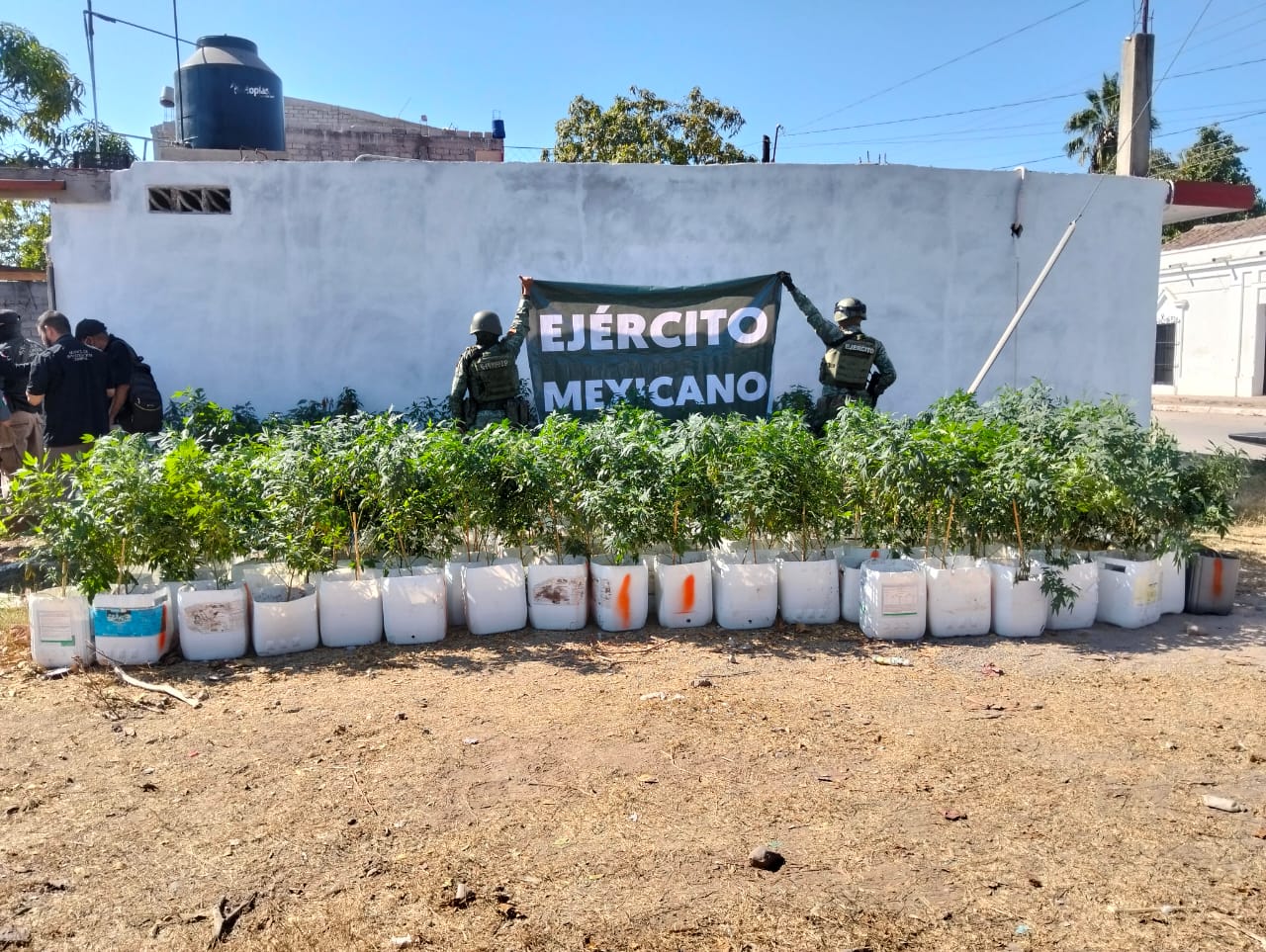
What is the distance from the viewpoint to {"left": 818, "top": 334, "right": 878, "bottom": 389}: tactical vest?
24.0ft

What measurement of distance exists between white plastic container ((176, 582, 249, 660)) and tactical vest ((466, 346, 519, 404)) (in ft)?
8.48

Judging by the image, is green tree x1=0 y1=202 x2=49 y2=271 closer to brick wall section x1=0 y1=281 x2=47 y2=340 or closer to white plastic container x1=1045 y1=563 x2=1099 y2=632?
brick wall section x1=0 y1=281 x2=47 y2=340

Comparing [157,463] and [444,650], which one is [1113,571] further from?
[157,463]

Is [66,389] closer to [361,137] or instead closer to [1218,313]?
[361,137]

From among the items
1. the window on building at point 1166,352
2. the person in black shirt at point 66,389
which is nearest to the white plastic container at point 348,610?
the person in black shirt at point 66,389

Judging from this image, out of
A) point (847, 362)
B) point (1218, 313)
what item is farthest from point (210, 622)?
point (1218, 313)

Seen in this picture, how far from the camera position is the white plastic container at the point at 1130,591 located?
17.6 ft

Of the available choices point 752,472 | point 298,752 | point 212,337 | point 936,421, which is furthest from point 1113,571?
point 212,337

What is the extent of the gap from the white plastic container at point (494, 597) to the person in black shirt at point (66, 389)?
3.73m

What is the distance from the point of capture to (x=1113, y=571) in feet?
17.8

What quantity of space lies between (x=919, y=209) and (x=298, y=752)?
24.9ft

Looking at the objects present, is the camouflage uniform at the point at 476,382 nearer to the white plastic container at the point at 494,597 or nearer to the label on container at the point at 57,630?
the white plastic container at the point at 494,597

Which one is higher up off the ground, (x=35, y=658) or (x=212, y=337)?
(x=212, y=337)

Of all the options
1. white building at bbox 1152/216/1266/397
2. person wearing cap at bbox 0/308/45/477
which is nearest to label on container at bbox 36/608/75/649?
person wearing cap at bbox 0/308/45/477
